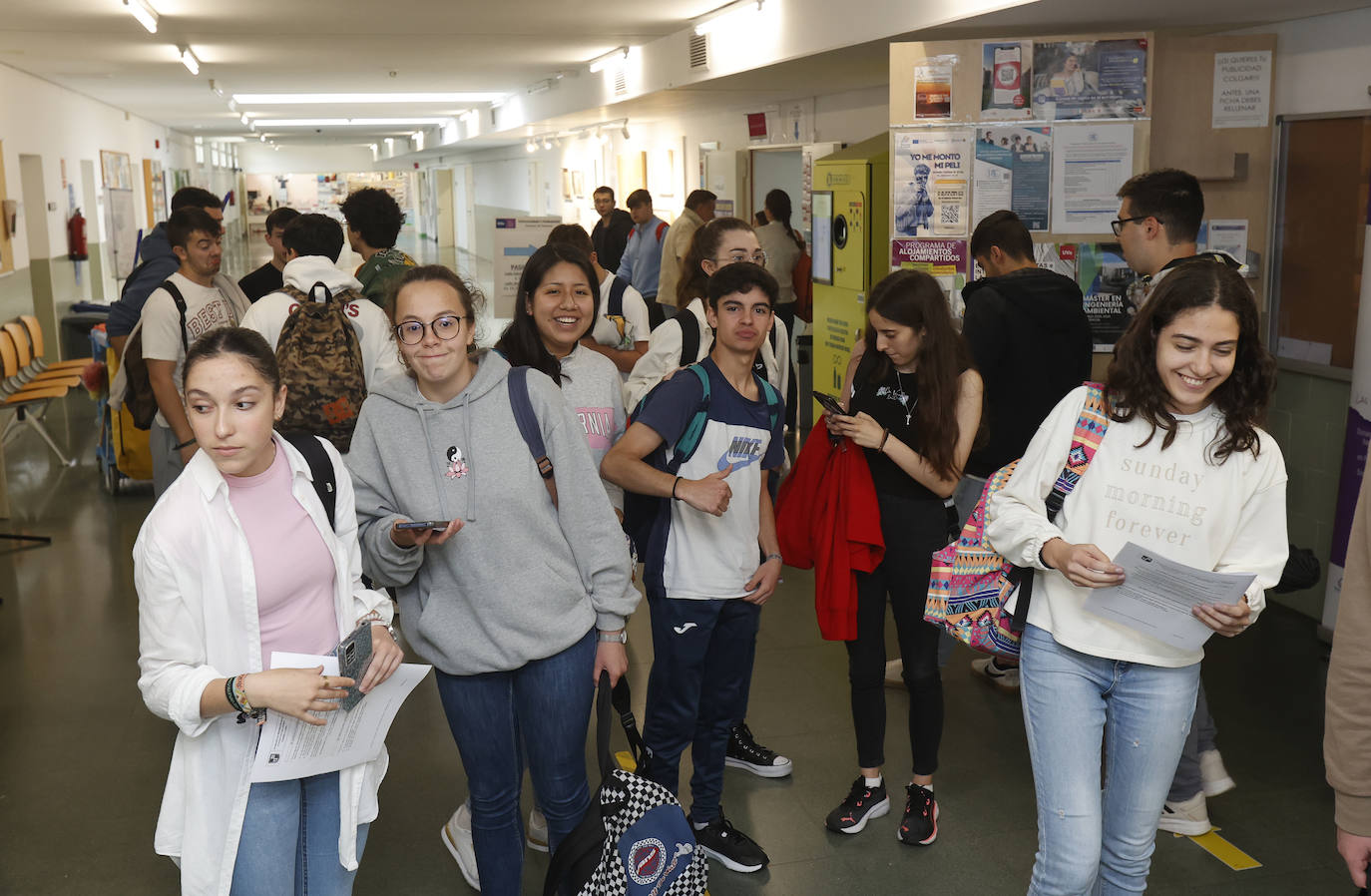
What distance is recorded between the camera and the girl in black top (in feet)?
10.1

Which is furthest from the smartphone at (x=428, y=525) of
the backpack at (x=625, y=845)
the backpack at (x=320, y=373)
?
the backpack at (x=320, y=373)

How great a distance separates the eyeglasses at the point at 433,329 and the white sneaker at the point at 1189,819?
2.49m

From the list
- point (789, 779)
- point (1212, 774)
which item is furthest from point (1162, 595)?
point (789, 779)

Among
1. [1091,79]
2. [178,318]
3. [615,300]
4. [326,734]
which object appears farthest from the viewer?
[1091,79]

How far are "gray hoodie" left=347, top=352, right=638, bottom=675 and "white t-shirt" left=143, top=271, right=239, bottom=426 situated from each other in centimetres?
240

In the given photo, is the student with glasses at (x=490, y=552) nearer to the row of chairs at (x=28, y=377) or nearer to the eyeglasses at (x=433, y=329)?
the eyeglasses at (x=433, y=329)

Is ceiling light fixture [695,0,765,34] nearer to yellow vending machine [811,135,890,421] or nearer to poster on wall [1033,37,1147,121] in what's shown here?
yellow vending machine [811,135,890,421]

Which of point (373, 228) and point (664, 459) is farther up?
point (373, 228)

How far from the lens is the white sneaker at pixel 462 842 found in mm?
3139

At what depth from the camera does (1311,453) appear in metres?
5.24

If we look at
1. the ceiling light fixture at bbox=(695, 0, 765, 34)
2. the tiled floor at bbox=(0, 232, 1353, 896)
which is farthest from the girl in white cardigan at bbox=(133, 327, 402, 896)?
the ceiling light fixture at bbox=(695, 0, 765, 34)

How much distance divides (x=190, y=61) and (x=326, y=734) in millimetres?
11886

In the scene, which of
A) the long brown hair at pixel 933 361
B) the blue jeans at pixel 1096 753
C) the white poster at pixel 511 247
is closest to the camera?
the blue jeans at pixel 1096 753

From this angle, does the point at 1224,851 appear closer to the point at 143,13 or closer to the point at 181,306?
the point at 181,306
